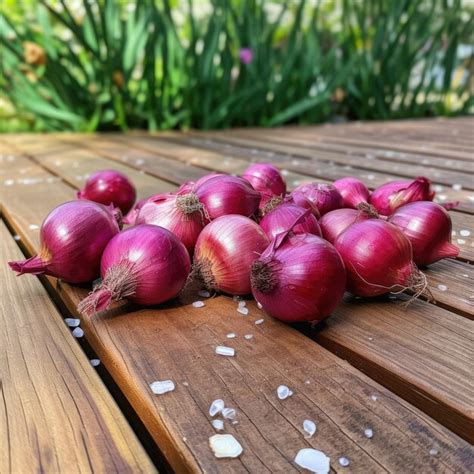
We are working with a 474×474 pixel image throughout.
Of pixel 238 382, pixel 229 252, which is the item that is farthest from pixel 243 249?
pixel 238 382

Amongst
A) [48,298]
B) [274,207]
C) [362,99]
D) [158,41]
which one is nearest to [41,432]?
[48,298]

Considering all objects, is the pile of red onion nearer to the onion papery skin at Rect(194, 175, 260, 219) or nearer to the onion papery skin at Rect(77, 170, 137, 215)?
the onion papery skin at Rect(194, 175, 260, 219)

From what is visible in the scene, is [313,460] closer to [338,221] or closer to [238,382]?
[238,382]

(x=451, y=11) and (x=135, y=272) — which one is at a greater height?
(x=451, y=11)

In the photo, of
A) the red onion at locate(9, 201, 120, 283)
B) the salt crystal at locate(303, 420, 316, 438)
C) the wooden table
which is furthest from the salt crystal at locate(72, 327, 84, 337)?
the salt crystal at locate(303, 420, 316, 438)

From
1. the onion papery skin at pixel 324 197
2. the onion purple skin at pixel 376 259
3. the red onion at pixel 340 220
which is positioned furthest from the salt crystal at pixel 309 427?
the onion papery skin at pixel 324 197

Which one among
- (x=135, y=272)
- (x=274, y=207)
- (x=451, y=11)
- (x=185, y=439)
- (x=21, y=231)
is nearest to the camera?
(x=185, y=439)

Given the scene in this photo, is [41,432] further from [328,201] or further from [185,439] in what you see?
[328,201]

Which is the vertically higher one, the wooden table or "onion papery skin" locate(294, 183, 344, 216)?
"onion papery skin" locate(294, 183, 344, 216)
